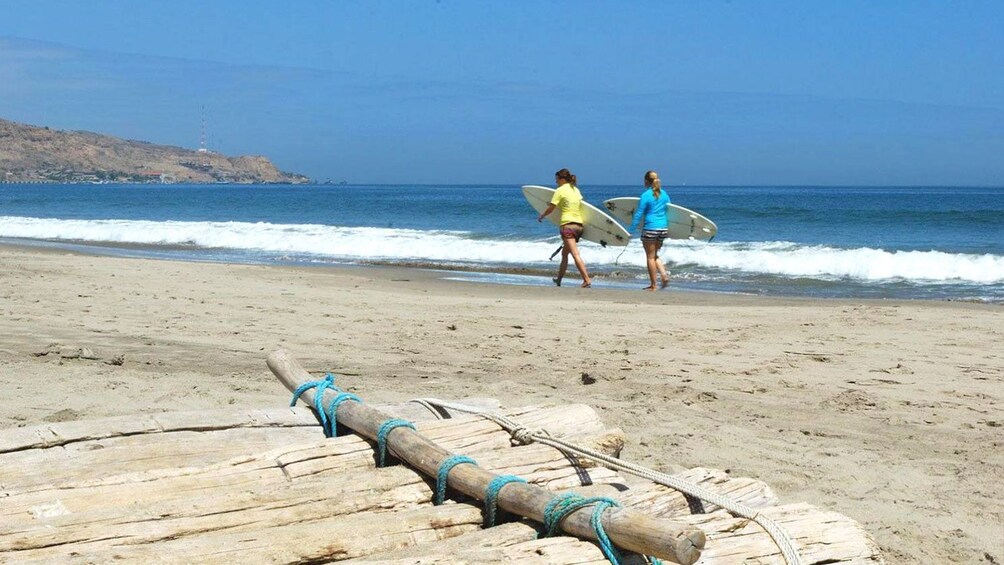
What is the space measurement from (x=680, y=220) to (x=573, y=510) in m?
14.1

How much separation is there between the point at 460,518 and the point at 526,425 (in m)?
0.92

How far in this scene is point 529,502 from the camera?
320cm

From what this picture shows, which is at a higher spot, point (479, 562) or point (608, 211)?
point (608, 211)

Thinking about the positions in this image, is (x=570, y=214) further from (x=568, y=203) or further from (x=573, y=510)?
(x=573, y=510)

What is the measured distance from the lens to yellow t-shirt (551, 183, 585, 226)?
45.0 feet

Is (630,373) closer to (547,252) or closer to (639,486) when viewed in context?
(639,486)

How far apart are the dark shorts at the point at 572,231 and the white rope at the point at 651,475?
30.9ft

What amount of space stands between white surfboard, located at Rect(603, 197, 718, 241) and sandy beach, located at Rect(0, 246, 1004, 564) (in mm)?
4005

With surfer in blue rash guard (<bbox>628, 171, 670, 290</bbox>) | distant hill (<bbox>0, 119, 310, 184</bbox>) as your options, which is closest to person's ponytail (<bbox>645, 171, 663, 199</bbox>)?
surfer in blue rash guard (<bbox>628, 171, 670, 290</bbox>)

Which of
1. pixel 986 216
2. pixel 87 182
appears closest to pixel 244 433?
pixel 986 216

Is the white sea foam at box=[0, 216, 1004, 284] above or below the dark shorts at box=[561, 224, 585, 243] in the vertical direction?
below

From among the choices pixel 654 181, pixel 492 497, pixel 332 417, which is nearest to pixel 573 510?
pixel 492 497

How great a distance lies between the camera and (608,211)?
Result: 57.4ft

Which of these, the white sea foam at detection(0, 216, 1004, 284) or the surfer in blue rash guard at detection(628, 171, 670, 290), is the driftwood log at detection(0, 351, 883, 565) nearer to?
the surfer in blue rash guard at detection(628, 171, 670, 290)
